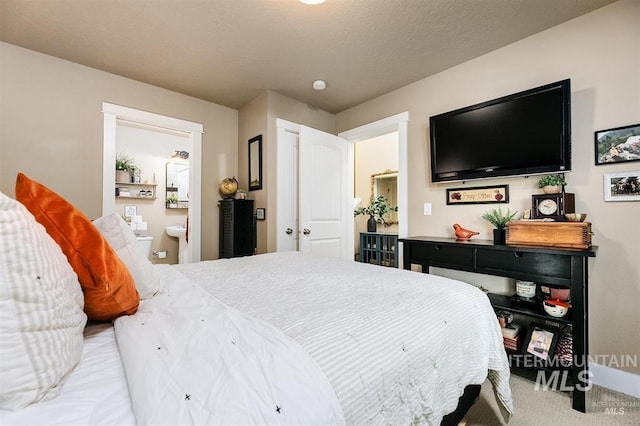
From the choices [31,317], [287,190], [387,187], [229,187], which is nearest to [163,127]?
[229,187]

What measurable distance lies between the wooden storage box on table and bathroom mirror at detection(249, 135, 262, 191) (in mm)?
2567

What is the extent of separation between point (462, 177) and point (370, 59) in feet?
4.54

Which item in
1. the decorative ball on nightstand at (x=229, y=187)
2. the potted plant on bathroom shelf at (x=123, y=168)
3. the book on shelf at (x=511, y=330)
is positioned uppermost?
the potted plant on bathroom shelf at (x=123, y=168)

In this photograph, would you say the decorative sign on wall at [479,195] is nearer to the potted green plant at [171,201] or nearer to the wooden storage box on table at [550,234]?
the wooden storage box on table at [550,234]

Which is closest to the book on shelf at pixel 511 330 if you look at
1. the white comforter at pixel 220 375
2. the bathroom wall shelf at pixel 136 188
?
the white comforter at pixel 220 375

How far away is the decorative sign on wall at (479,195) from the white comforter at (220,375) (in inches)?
93.4

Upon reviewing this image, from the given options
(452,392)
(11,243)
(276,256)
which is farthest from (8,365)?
(276,256)

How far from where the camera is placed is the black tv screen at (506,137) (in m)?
1.97

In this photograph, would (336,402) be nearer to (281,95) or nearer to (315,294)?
(315,294)

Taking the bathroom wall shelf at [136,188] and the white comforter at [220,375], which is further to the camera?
the bathroom wall shelf at [136,188]

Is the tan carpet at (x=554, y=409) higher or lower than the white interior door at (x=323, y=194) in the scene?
lower

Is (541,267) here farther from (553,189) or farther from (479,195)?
(479,195)

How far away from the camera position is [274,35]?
7.22 ft

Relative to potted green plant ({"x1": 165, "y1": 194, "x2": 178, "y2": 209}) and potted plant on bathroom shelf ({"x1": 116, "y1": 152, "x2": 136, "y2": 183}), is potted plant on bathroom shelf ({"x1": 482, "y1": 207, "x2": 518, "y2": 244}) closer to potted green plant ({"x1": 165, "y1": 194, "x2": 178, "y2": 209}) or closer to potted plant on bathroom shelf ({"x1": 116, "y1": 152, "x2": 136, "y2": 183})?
potted green plant ({"x1": 165, "y1": 194, "x2": 178, "y2": 209})
